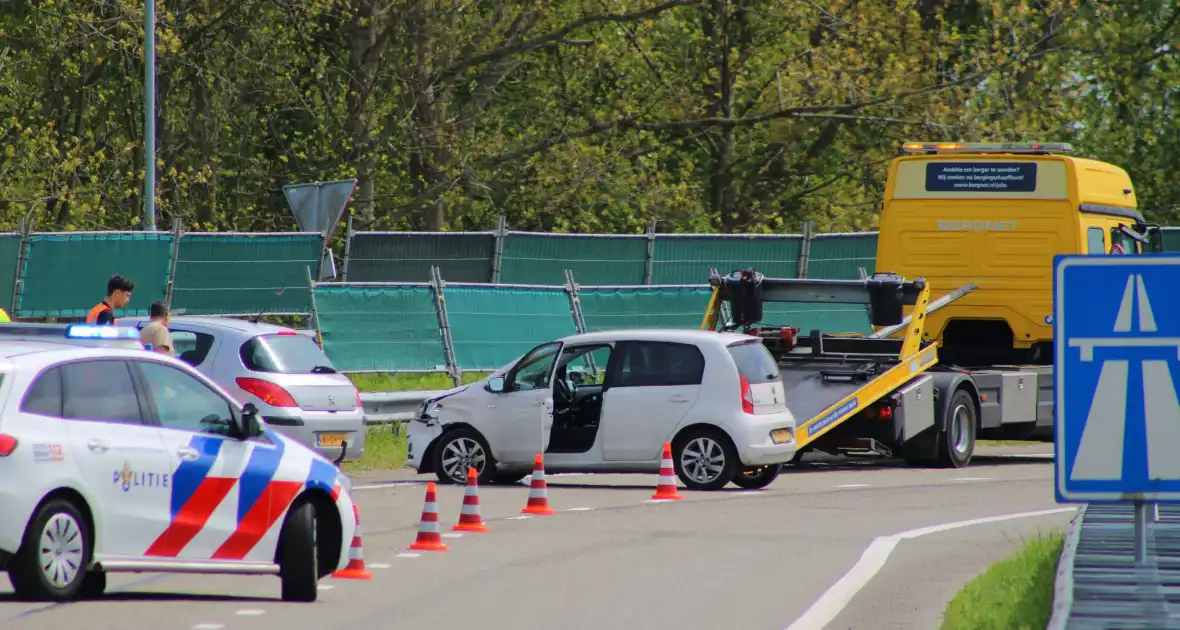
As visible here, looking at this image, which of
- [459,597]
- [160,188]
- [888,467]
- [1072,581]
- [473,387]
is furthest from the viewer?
[160,188]

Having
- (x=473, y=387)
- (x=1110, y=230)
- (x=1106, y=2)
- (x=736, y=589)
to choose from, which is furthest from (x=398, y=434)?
(x=1106, y=2)

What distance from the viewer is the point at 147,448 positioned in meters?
10.1

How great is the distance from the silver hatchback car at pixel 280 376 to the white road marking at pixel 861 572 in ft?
18.6

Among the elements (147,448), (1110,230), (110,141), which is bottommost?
(147,448)

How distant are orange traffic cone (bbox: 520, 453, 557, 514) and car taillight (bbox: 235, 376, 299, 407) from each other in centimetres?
296

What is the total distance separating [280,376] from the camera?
58.1 feet

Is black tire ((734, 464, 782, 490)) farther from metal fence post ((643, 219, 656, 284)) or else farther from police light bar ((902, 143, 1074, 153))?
metal fence post ((643, 219, 656, 284))

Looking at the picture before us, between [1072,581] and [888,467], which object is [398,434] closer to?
[888,467]

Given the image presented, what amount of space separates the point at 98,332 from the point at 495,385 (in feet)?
25.3

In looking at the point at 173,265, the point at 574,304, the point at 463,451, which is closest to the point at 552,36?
the point at 574,304

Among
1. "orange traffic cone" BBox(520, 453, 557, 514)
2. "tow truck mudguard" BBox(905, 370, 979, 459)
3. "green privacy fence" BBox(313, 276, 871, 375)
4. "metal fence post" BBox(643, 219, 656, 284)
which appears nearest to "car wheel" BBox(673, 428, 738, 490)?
"orange traffic cone" BBox(520, 453, 557, 514)

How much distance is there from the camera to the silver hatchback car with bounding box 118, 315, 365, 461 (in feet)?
57.6

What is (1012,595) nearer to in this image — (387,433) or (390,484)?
(390,484)

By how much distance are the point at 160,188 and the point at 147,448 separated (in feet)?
78.7
